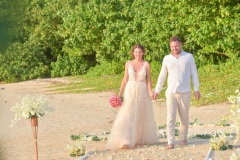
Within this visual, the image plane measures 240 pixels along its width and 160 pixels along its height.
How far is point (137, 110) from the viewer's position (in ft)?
30.1

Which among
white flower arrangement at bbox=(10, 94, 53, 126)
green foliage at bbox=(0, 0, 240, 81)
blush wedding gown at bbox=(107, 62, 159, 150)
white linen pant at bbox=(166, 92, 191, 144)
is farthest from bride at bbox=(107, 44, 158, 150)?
green foliage at bbox=(0, 0, 240, 81)

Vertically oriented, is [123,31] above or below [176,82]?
above

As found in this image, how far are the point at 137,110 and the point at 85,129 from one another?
3.63m

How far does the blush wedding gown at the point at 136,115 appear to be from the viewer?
29.9 feet

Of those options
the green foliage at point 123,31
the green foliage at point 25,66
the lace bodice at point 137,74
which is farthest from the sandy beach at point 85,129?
the green foliage at point 25,66

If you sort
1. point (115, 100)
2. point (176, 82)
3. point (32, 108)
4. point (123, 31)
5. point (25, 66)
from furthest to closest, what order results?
point (25, 66) < point (123, 31) < point (115, 100) < point (176, 82) < point (32, 108)

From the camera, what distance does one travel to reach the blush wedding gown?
9.12 meters

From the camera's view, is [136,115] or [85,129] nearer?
[136,115]

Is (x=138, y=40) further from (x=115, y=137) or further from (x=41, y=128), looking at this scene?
(x=115, y=137)

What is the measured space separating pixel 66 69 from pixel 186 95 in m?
22.0

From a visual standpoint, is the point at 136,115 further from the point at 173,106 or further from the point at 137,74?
the point at 173,106

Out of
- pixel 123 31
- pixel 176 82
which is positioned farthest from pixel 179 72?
pixel 123 31

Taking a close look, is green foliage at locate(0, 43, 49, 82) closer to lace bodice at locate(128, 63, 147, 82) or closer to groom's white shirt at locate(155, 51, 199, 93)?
lace bodice at locate(128, 63, 147, 82)

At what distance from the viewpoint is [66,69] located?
30.3m
